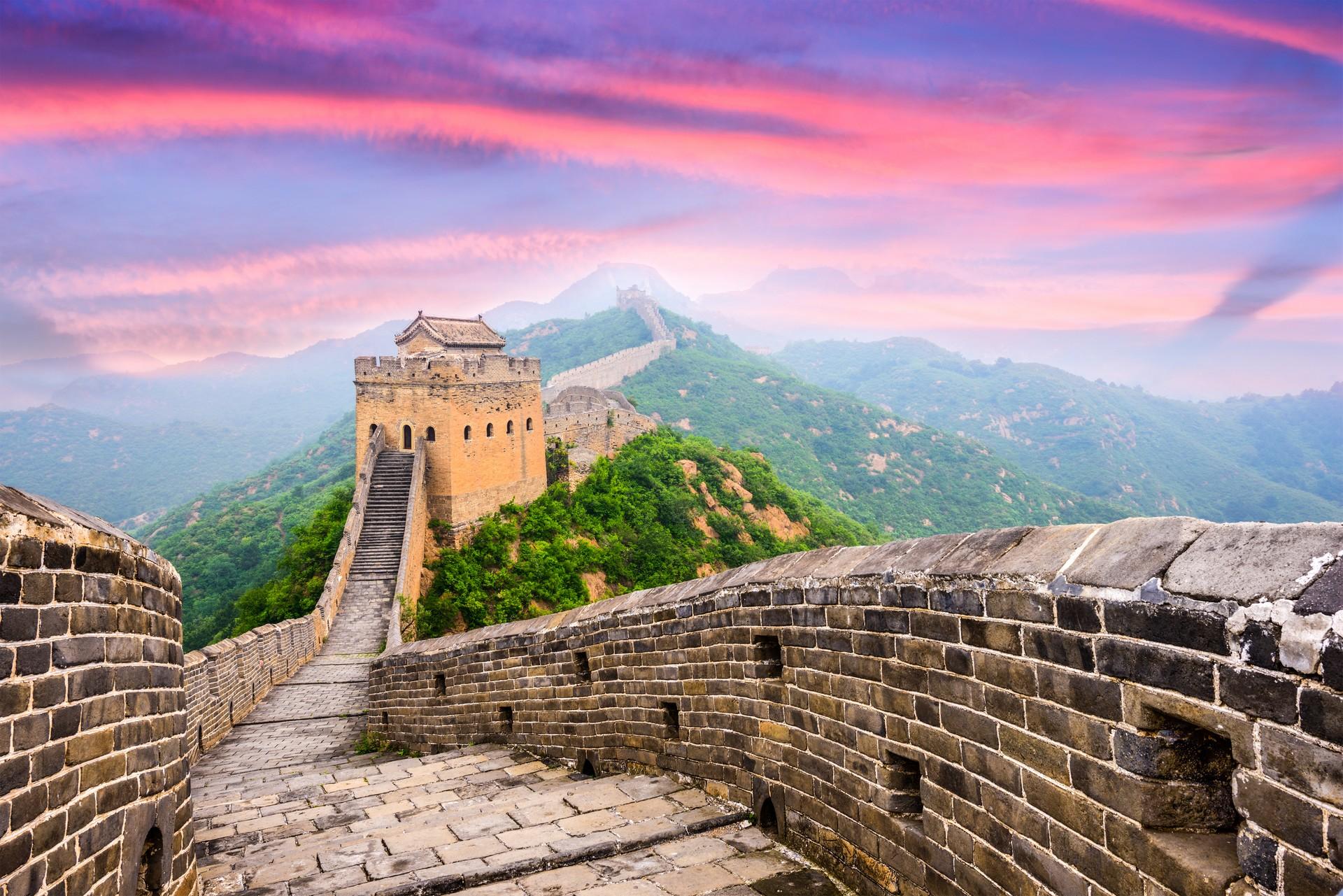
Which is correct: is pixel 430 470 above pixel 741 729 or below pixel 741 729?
above

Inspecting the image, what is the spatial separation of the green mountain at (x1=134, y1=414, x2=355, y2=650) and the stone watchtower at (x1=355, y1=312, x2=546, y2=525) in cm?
268

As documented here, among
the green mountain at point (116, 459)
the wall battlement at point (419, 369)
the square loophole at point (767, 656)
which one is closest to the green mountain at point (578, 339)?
the green mountain at point (116, 459)

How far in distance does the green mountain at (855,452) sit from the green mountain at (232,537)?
22.9 meters

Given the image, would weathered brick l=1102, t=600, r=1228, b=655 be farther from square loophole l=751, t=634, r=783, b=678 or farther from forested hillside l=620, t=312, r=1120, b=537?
forested hillside l=620, t=312, r=1120, b=537

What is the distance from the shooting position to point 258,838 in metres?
5.94

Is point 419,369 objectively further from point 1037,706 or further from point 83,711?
point 1037,706

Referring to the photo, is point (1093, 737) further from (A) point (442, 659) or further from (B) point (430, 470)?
(B) point (430, 470)

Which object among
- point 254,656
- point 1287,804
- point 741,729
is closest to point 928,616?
point 1287,804

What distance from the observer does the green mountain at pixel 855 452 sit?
61219 mm

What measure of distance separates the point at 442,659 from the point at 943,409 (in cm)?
12423

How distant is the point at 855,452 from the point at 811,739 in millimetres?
65213

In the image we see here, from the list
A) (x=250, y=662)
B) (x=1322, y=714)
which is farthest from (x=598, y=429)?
(x=1322, y=714)

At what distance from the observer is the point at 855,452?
2699 inches

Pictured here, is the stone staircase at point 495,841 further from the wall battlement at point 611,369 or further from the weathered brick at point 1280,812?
the wall battlement at point 611,369
